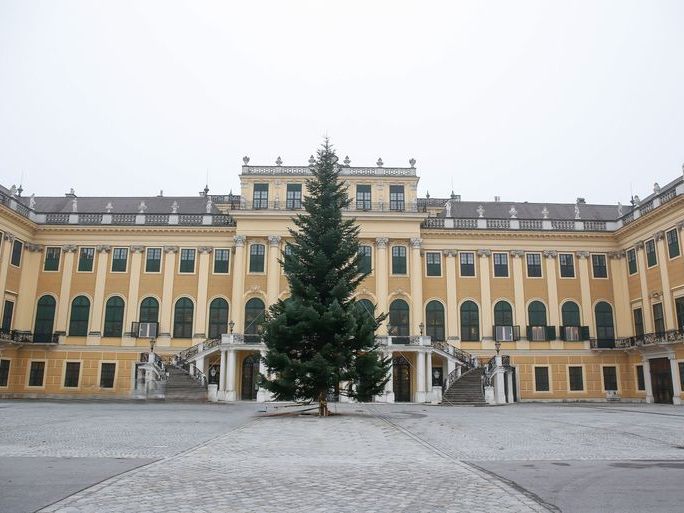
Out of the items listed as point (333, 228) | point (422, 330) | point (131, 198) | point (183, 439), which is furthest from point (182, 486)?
point (131, 198)

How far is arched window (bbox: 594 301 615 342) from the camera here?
46.6m

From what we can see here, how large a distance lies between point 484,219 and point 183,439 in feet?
120

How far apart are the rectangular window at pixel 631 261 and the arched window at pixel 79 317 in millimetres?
41606

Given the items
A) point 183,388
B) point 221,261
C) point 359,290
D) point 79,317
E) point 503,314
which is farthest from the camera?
point 221,261

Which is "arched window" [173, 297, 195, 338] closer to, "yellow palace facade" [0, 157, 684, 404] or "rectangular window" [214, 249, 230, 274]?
"yellow palace facade" [0, 157, 684, 404]

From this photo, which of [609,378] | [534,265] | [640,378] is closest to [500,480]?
[640,378]

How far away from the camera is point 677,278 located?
1548 inches

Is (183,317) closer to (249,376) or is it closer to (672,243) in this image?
(249,376)

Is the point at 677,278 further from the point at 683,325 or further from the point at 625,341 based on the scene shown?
the point at 625,341

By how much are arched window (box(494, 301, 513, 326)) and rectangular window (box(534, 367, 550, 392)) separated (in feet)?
13.2

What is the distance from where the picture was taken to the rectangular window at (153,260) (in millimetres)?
47469

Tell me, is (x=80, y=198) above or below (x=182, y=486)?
above

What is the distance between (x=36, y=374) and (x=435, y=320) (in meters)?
30.2

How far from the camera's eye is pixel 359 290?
46.0 m
